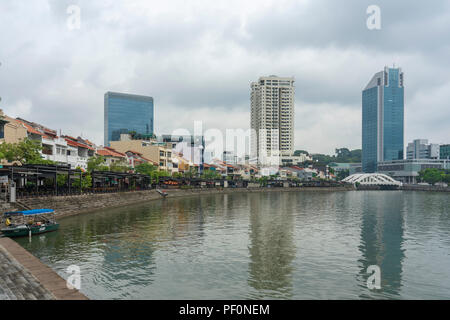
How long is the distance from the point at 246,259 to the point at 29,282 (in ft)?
44.1

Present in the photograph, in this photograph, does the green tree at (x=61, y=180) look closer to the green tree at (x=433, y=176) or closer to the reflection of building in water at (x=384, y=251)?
the reflection of building in water at (x=384, y=251)

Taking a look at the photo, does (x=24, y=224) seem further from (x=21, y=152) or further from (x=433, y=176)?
(x=433, y=176)

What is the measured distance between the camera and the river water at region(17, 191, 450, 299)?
18656mm

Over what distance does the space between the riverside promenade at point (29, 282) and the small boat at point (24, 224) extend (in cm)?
832

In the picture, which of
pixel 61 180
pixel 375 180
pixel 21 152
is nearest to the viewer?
pixel 21 152

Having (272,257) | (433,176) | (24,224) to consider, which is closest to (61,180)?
(24,224)

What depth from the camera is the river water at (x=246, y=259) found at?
61.2 ft

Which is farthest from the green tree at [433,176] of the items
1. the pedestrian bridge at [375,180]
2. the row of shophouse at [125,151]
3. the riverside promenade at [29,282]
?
the riverside promenade at [29,282]

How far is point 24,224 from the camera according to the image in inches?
1241

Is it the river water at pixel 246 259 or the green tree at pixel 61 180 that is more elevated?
the green tree at pixel 61 180
